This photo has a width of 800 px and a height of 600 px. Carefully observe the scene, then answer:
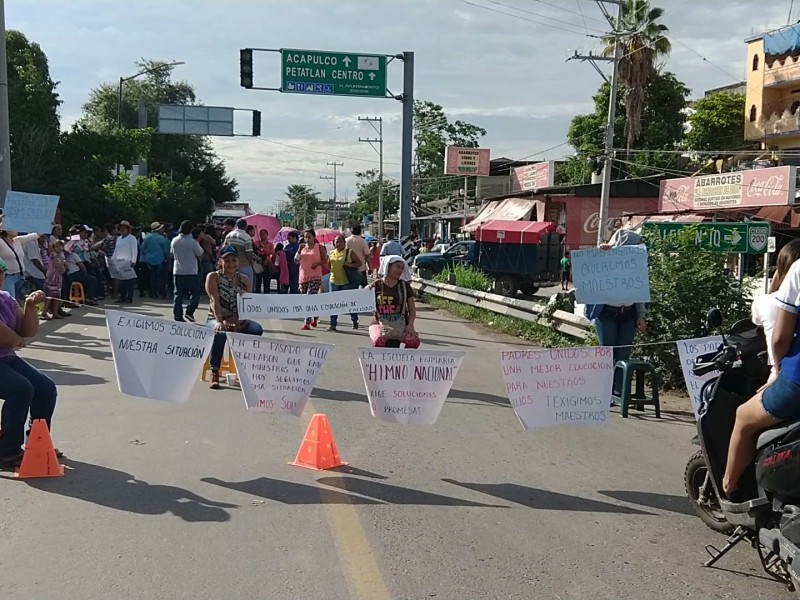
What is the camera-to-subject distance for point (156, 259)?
18.8m

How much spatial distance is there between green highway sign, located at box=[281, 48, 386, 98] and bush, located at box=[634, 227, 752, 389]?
14.7 meters

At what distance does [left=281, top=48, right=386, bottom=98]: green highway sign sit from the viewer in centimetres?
2280

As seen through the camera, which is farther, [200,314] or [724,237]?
[200,314]

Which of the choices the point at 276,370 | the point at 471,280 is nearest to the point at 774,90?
the point at 471,280

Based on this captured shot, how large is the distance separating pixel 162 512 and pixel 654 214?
3413 cm

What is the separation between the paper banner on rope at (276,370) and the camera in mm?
6336

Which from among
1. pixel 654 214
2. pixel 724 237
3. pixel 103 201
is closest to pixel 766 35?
pixel 654 214

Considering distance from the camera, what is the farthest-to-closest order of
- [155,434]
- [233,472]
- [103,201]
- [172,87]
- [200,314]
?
[172,87]
[103,201]
[200,314]
[155,434]
[233,472]

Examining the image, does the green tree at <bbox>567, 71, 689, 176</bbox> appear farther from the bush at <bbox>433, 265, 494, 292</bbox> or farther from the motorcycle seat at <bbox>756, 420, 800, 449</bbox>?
the motorcycle seat at <bbox>756, 420, 800, 449</bbox>

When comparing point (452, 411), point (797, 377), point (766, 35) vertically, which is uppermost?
point (766, 35)

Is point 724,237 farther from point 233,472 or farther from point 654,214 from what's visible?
point 654,214

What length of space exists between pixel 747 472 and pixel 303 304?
4.02 meters

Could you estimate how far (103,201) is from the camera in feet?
103

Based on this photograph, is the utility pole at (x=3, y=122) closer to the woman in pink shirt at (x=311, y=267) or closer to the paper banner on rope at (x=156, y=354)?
the woman in pink shirt at (x=311, y=267)
